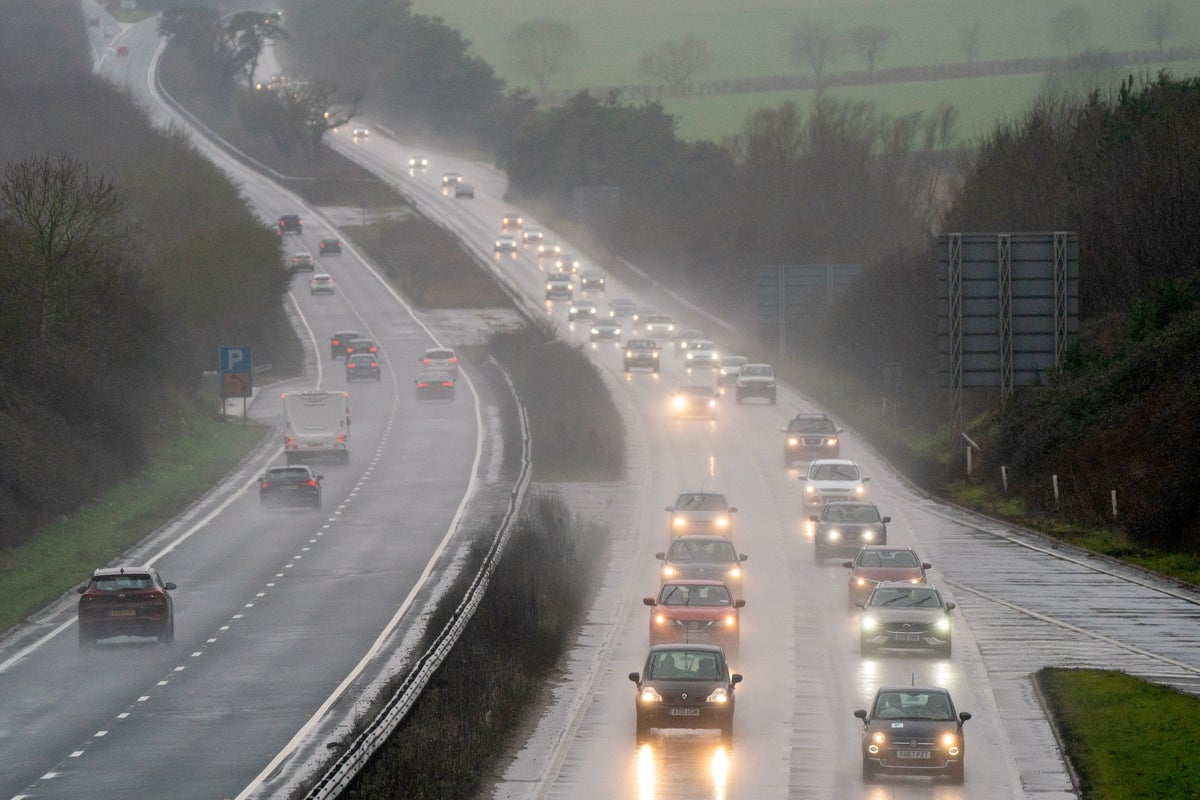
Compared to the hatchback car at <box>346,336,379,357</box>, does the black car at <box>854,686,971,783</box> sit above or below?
below

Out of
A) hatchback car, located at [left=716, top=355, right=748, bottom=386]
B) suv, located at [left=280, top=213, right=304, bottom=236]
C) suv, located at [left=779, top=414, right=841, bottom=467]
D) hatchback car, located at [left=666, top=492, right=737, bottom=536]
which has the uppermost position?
suv, located at [left=280, top=213, right=304, bottom=236]

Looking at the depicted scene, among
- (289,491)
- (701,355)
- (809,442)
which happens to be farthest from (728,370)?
(289,491)

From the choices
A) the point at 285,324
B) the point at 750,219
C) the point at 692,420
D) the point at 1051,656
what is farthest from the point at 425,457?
the point at 750,219

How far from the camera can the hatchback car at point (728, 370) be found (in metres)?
88.4

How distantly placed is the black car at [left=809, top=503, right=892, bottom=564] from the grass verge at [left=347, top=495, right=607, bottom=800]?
18.8 feet

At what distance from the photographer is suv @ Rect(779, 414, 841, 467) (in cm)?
6425

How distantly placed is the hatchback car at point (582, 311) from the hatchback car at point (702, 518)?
64934 millimetres

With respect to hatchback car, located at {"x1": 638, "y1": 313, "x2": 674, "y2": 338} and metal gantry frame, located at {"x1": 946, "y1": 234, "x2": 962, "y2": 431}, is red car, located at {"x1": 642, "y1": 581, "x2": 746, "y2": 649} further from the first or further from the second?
hatchback car, located at {"x1": 638, "y1": 313, "x2": 674, "y2": 338}

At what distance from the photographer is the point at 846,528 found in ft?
148

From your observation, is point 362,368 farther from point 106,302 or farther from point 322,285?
point 322,285

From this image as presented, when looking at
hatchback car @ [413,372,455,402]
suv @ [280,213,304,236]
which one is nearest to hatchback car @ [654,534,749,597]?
hatchback car @ [413,372,455,402]

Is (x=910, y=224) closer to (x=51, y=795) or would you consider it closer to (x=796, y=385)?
(x=796, y=385)

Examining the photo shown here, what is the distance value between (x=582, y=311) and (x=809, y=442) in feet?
166

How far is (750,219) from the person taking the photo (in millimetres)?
142625
